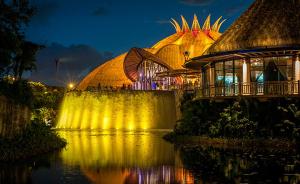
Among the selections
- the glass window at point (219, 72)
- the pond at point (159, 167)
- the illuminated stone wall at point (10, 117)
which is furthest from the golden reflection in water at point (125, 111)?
the illuminated stone wall at point (10, 117)

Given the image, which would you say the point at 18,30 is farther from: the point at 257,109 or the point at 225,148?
the point at 257,109

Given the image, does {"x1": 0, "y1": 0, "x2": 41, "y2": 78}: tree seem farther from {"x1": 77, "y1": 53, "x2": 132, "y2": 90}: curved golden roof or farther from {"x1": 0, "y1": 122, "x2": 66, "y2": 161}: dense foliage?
{"x1": 77, "y1": 53, "x2": 132, "y2": 90}: curved golden roof

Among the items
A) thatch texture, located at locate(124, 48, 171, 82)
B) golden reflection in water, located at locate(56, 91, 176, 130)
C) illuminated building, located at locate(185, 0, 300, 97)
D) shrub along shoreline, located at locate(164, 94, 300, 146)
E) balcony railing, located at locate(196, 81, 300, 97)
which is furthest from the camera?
thatch texture, located at locate(124, 48, 171, 82)

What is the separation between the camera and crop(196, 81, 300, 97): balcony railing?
33500mm

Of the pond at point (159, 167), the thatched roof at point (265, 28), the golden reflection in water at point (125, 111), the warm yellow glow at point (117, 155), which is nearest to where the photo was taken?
the pond at point (159, 167)

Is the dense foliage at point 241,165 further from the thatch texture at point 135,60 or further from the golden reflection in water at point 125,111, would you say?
the thatch texture at point 135,60

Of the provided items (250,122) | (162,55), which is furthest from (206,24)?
(250,122)

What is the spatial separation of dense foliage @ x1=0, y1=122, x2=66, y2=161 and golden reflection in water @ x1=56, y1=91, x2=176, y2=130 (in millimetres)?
24600

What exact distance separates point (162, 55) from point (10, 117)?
2591 inches

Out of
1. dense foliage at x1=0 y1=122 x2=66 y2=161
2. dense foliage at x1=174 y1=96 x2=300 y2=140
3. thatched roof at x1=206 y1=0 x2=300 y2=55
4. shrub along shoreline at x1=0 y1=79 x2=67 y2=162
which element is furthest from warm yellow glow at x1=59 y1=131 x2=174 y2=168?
thatched roof at x1=206 y1=0 x2=300 y2=55

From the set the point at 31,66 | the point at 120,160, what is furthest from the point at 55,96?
the point at 120,160

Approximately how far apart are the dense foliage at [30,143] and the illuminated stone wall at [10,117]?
0.37 m

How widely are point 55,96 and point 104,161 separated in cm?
4754

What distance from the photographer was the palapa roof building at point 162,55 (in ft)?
286
